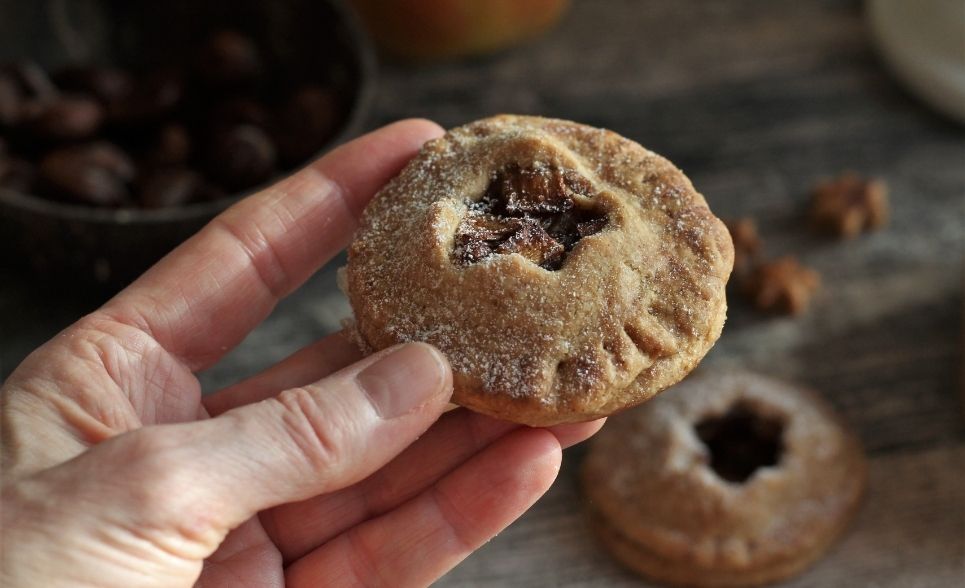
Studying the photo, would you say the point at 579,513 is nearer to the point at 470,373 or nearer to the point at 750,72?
the point at 470,373

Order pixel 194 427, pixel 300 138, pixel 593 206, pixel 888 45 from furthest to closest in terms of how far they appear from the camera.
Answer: pixel 888 45
pixel 300 138
pixel 593 206
pixel 194 427

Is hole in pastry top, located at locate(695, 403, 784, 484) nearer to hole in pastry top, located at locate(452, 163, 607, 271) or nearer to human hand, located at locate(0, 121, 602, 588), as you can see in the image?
human hand, located at locate(0, 121, 602, 588)

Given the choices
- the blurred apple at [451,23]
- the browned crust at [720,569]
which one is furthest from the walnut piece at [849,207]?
the blurred apple at [451,23]

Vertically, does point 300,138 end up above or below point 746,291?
above

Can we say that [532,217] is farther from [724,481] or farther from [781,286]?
[781,286]

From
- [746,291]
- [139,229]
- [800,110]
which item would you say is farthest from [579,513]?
[800,110]

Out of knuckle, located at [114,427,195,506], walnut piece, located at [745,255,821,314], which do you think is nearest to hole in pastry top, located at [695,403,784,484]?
walnut piece, located at [745,255,821,314]

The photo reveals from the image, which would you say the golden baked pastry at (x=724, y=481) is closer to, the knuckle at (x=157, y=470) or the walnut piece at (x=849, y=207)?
the walnut piece at (x=849, y=207)
